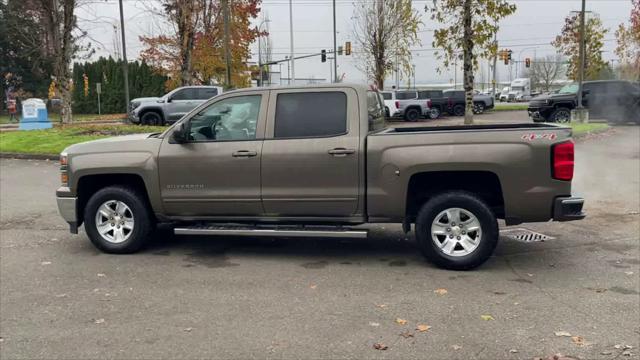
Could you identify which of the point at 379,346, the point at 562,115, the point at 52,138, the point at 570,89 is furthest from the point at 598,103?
the point at 379,346

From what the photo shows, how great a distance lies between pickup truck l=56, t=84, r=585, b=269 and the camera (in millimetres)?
5824

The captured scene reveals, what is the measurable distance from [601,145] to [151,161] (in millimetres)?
14920

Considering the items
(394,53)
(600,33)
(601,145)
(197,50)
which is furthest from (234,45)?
(600,33)

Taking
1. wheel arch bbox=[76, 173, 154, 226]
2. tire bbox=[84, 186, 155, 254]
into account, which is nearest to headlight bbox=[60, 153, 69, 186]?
wheel arch bbox=[76, 173, 154, 226]

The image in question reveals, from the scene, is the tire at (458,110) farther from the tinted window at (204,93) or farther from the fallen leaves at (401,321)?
the fallen leaves at (401,321)

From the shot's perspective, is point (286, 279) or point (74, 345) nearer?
point (74, 345)

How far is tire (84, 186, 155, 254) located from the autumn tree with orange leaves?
18.8 metres

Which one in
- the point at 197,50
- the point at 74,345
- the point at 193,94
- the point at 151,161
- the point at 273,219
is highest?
the point at 197,50

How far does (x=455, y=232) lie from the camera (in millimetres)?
6023

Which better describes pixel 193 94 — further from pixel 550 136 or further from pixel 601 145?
pixel 550 136

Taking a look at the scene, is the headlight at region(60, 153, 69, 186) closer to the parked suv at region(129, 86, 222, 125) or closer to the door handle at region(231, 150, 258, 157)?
the door handle at region(231, 150, 258, 157)

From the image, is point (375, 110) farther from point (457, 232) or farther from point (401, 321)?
point (401, 321)

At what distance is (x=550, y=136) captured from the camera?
18.7 ft

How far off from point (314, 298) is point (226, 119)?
237 centimetres
